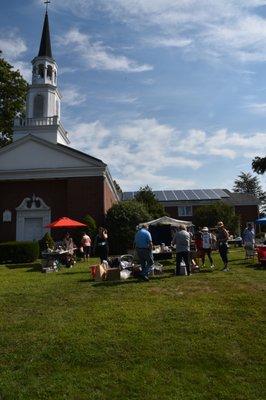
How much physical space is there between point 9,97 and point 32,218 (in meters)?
15.5

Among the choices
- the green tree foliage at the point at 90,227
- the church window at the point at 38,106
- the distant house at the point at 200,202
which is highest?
the church window at the point at 38,106

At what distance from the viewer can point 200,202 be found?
183 ft

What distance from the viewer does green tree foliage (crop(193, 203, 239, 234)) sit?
45.0 m

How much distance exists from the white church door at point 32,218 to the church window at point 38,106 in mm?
9471

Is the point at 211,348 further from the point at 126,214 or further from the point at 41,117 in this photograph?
the point at 41,117

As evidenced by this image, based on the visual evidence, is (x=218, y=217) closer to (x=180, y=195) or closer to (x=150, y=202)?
(x=150, y=202)

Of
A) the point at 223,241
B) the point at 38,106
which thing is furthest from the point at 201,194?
the point at 223,241

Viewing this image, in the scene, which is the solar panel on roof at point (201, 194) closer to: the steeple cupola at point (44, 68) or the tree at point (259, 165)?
the tree at point (259, 165)

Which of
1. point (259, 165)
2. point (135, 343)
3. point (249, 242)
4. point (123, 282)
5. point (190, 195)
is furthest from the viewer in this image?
point (190, 195)

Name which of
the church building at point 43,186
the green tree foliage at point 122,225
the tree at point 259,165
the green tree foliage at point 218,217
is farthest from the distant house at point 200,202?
the green tree foliage at point 122,225

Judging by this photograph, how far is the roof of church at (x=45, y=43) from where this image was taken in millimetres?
40312

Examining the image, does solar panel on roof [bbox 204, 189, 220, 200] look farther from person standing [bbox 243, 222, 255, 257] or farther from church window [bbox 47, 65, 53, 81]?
person standing [bbox 243, 222, 255, 257]

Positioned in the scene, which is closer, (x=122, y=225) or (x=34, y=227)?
(x=122, y=225)

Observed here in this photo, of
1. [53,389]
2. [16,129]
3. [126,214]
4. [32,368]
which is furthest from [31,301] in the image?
[16,129]
